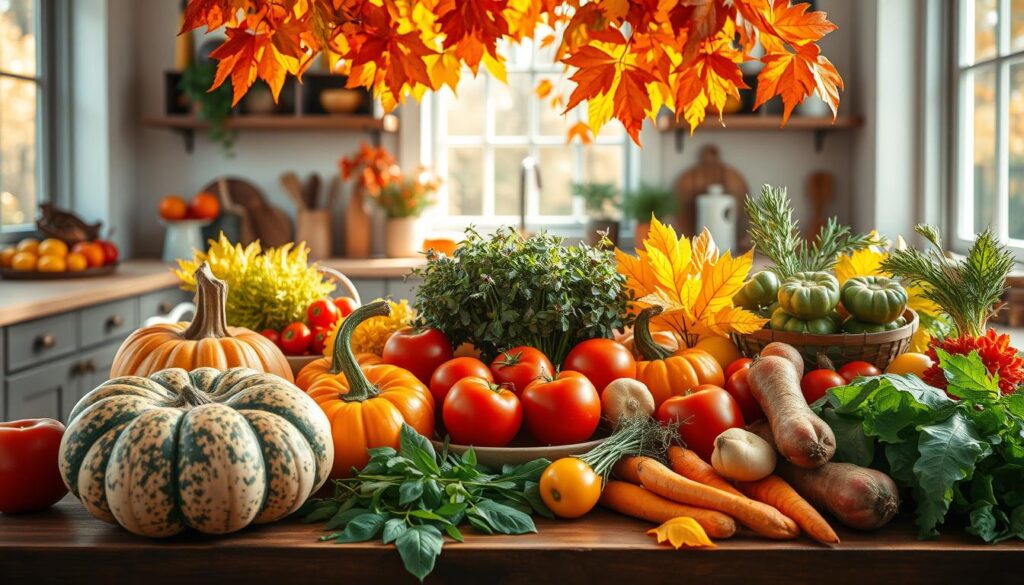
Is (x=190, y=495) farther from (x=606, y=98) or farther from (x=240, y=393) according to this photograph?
(x=606, y=98)

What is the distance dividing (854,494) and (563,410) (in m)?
0.38

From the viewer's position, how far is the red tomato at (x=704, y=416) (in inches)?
52.4

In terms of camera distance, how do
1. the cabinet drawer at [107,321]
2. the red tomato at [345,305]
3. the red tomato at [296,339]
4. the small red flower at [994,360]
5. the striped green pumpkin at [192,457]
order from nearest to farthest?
the striped green pumpkin at [192,457] → the small red flower at [994,360] → the red tomato at [296,339] → the red tomato at [345,305] → the cabinet drawer at [107,321]

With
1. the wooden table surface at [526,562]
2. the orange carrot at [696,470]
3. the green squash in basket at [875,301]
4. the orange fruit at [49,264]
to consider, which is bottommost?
the wooden table surface at [526,562]

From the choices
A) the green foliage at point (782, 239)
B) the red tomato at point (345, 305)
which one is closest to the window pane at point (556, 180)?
the red tomato at point (345, 305)

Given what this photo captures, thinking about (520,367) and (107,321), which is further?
(107,321)

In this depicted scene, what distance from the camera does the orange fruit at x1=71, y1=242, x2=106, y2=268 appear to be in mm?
3986

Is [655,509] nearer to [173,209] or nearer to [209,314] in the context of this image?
[209,314]

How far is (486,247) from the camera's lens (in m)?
1.62

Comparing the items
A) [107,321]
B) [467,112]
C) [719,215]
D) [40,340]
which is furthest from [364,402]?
[467,112]

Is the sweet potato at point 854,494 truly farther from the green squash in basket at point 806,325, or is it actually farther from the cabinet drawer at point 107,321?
the cabinet drawer at point 107,321

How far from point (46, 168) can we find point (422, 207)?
5.78 feet

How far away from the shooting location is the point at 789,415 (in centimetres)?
122

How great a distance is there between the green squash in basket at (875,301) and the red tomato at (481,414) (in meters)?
0.59
